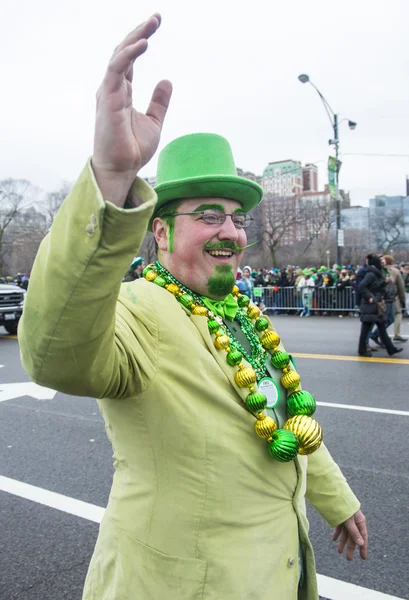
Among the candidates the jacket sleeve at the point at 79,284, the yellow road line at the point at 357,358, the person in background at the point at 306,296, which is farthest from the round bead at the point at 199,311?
the person in background at the point at 306,296

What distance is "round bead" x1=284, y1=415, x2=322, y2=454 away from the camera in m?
1.48

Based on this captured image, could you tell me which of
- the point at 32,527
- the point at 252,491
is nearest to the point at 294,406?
the point at 252,491

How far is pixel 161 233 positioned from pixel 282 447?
0.77m

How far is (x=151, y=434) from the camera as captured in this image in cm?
128

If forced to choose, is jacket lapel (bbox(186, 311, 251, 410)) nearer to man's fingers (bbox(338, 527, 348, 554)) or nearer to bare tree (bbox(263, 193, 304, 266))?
man's fingers (bbox(338, 527, 348, 554))

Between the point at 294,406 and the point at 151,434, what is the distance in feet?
1.76

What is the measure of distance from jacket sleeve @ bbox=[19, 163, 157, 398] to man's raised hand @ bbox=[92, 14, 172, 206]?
0.11ft

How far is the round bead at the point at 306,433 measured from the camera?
148cm

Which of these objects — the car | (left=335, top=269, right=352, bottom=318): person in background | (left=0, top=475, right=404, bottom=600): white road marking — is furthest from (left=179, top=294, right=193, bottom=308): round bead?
(left=335, top=269, right=352, bottom=318): person in background

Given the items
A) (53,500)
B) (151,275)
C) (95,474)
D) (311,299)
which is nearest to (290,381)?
(151,275)

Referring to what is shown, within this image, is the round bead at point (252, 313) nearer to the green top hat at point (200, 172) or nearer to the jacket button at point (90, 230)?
the green top hat at point (200, 172)

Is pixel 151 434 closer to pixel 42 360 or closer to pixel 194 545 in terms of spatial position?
pixel 194 545

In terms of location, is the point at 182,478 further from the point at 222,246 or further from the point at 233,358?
the point at 222,246

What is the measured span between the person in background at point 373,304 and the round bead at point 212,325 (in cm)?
739
